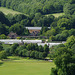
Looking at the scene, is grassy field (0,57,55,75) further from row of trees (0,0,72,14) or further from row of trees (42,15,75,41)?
row of trees (0,0,72,14)

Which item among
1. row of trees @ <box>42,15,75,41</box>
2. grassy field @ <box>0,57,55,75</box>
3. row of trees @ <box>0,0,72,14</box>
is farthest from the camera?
row of trees @ <box>0,0,72,14</box>

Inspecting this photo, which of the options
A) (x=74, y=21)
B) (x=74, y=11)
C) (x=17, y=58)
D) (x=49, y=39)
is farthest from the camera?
(x=74, y=11)

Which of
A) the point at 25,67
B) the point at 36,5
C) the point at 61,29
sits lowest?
the point at 25,67

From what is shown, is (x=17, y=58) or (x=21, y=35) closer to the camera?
(x=17, y=58)

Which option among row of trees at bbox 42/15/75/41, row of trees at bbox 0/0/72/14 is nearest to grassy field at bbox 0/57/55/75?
row of trees at bbox 42/15/75/41

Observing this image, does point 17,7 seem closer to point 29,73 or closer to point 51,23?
point 51,23

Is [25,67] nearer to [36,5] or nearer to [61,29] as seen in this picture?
[61,29]

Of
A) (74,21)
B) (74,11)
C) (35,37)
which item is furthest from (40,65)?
(74,11)

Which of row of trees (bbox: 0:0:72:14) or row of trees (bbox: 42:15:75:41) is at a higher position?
row of trees (bbox: 0:0:72:14)

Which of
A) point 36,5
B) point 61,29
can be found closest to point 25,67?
point 61,29
